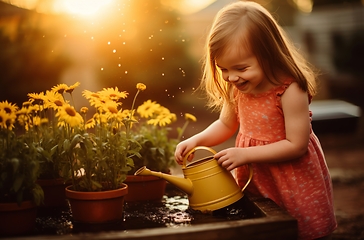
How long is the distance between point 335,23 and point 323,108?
617 cm

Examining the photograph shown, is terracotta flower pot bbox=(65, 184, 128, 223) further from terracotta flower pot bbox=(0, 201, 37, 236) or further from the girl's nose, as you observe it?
the girl's nose

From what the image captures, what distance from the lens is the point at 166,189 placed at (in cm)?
224

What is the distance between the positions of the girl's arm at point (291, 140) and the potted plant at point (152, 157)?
17.6 inches

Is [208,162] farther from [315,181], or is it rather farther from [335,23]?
[335,23]

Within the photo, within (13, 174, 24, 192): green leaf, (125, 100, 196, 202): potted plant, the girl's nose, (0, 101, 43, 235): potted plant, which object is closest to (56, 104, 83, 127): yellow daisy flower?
(0, 101, 43, 235): potted plant

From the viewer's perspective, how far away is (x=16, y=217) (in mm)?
1468

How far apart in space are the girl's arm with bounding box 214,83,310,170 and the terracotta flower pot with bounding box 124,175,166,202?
434mm

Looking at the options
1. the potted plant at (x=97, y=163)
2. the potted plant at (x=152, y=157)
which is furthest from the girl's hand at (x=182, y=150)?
the potted plant at (x=97, y=163)

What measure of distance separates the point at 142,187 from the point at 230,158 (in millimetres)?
487

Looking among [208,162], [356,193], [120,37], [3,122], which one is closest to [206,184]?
[208,162]

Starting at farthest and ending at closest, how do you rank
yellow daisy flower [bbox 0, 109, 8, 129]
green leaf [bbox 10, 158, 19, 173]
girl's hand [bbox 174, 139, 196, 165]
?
girl's hand [bbox 174, 139, 196, 165], yellow daisy flower [bbox 0, 109, 8, 129], green leaf [bbox 10, 158, 19, 173]

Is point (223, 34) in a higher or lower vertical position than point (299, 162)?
higher

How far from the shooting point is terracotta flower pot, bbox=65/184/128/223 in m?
1.57

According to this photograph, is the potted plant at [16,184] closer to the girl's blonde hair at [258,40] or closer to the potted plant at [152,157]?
the potted plant at [152,157]
